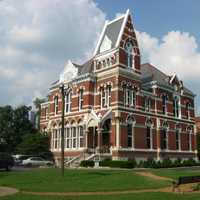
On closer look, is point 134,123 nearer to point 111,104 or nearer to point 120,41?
point 111,104

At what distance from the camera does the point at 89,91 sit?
1962 inches

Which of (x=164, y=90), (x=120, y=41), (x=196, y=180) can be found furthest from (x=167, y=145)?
(x=196, y=180)

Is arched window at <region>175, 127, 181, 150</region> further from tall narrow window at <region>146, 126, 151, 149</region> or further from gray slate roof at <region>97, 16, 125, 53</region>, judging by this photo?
gray slate roof at <region>97, 16, 125, 53</region>

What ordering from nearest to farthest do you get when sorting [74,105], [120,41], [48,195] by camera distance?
[48,195] < [120,41] < [74,105]

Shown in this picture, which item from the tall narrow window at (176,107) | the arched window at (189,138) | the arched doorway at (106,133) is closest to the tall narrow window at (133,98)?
the arched doorway at (106,133)

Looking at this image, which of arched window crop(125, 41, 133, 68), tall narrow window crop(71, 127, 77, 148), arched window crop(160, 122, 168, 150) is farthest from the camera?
arched window crop(160, 122, 168, 150)

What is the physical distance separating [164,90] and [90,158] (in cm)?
1810

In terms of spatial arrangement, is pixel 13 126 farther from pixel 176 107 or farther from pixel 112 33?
pixel 176 107

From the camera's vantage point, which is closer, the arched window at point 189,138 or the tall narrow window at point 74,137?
the tall narrow window at point 74,137

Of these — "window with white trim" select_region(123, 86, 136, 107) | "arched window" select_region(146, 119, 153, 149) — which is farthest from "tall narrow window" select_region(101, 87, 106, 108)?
"arched window" select_region(146, 119, 153, 149)

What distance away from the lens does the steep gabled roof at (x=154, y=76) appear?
5566 cm

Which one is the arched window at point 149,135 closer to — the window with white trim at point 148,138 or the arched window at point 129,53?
the window with white trim at point 148,138

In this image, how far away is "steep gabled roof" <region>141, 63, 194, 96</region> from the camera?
5566cm

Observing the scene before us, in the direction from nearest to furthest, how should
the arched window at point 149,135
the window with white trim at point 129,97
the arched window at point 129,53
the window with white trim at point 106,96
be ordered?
the window with white trim at point 129,97, the window with white trim at point 106,96, the arched window at point 129,53, the arched window at point 149,135
